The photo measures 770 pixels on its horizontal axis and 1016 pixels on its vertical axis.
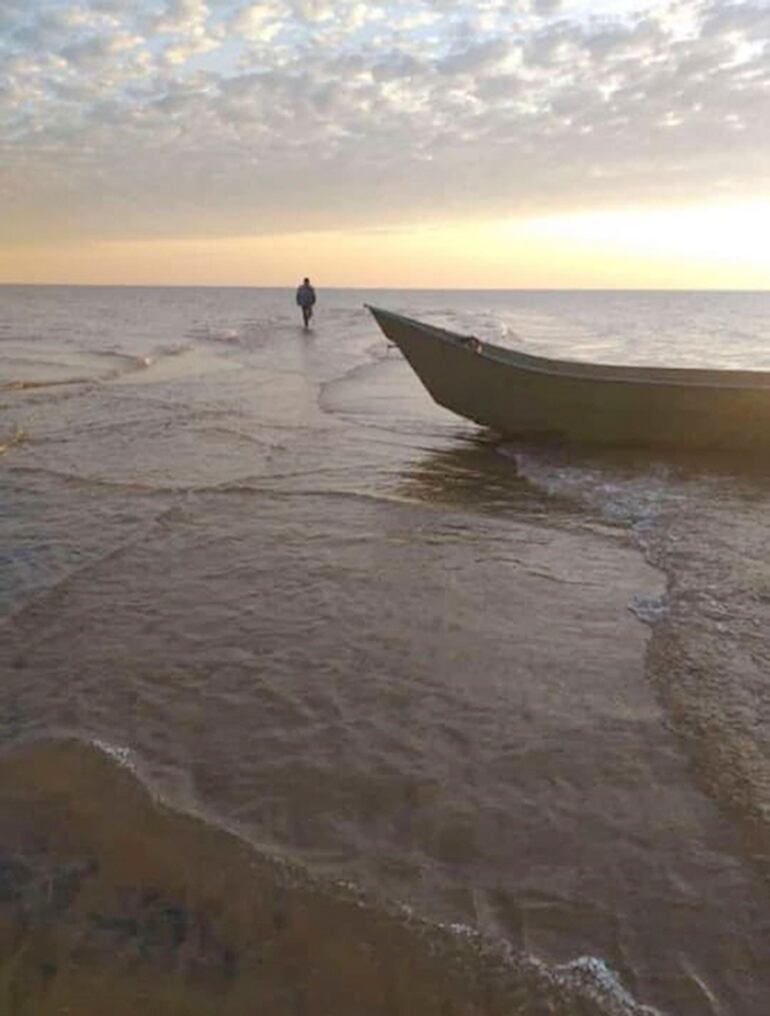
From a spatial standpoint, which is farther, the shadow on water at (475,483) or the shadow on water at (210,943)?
the shadow on water at (475,483)

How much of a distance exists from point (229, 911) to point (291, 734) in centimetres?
125

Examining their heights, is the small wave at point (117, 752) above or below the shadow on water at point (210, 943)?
above

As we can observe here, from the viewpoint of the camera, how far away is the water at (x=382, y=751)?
2.86 metres

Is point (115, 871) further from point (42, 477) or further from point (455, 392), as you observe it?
point (455, 392)

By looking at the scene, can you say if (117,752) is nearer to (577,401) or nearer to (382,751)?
(382,751)

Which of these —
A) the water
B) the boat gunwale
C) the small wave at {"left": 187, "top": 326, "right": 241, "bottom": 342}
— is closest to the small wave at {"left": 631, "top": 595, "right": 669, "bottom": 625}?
the water

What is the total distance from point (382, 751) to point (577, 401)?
8.42m

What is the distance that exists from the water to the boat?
2.30 m

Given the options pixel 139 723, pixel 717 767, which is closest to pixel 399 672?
pixel 139 723

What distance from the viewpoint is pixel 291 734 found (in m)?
4.27

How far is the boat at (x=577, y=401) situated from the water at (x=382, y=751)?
2.30 m

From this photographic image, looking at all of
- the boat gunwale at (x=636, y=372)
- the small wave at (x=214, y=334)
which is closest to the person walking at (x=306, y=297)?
the small wave at (x=214, y=334)

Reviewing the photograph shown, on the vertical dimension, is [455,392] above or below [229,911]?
above

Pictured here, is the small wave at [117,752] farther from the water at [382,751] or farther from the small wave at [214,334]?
the small wave at [214,334]
